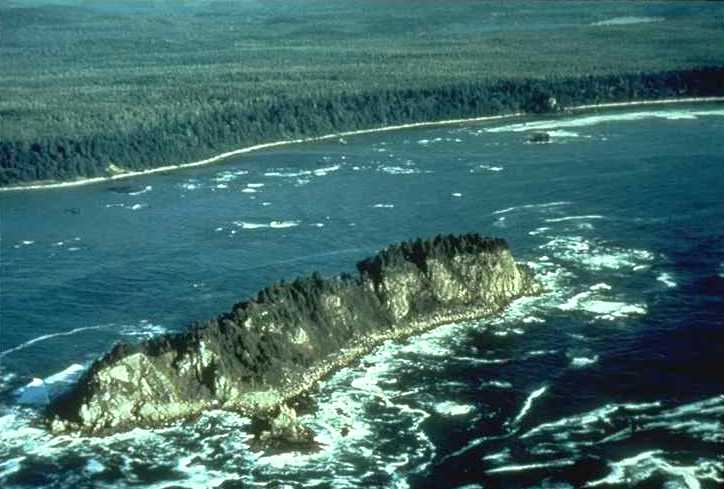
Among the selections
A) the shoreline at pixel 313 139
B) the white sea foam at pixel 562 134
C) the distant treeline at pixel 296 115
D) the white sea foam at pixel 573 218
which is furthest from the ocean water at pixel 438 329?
the distant treeline at pixel 296 115

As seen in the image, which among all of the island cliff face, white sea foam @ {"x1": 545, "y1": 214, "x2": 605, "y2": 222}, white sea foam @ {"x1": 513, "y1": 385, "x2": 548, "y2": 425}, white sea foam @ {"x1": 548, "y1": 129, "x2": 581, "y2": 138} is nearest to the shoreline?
white sea foam @ {"x1": 548, "y1": 129, "x2": 581, "y2": 138}

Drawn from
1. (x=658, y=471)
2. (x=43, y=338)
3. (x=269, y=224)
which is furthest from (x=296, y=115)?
(x=658, y=471)

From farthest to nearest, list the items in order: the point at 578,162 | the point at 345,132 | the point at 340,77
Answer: the point at 340,77, the point at 345,132, the point at 578,162

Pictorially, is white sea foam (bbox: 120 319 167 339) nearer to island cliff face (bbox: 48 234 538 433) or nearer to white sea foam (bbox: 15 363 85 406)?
white sea foam (bbox: 15 363 85 406)

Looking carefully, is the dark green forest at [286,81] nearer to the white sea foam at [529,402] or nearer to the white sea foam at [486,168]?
the white sea foam at [486,168]

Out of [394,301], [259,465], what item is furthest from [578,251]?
[259,465]

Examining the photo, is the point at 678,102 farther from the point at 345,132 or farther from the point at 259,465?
the point at 259,465
